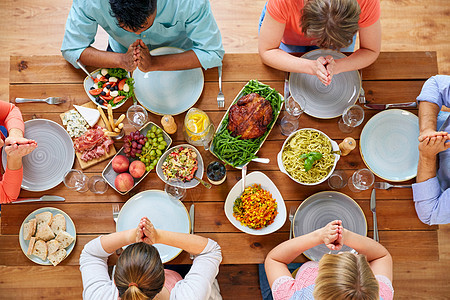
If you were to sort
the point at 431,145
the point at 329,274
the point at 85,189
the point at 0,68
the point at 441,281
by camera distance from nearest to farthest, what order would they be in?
the point at 329,274 < the point at 431,145 < the point at 85,189 < the point at 441,281 < the point at 0,68

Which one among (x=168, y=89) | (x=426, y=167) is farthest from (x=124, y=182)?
(x=426, y=167)

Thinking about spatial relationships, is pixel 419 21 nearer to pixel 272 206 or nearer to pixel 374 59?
pixel 374 59

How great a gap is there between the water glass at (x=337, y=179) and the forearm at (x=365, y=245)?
0.84 feet

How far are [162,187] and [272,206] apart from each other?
0.62 metres

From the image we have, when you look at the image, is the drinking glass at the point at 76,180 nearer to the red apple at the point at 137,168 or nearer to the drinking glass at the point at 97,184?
the drinking glass at the point at 97,184

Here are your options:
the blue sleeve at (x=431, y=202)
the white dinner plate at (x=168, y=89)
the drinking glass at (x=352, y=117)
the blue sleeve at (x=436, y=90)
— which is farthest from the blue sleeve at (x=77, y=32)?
the blue sleeve at (x=431, y=202)

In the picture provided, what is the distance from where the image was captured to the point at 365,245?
1.76 m

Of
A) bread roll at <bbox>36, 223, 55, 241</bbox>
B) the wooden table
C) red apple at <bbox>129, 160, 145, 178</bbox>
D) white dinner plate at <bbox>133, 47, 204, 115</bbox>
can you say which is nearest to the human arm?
the wooden table

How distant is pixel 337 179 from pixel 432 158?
0.50 metres

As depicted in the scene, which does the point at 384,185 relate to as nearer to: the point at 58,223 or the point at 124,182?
the point at 124,182

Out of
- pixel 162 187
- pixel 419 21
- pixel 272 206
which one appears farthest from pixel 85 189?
pixel 419 21

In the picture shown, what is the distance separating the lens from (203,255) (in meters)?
1.78

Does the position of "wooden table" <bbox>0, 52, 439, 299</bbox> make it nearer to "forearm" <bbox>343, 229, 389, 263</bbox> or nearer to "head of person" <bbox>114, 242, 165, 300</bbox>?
"forearm" <bbox>343, 229, 389, 263</bbox>

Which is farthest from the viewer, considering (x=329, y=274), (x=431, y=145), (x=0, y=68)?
(x=0, y=68)
